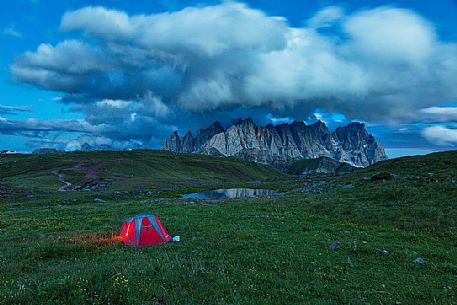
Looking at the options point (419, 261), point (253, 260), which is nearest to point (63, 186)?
point (253, 260)

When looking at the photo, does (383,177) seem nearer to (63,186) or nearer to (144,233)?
(144,233)

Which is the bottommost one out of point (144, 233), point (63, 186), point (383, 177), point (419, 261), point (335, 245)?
point (419, 261)

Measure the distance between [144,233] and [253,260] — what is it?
8339mm

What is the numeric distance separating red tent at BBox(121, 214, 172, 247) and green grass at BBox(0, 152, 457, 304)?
1168mm

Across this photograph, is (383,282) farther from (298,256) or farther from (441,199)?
(441,199)

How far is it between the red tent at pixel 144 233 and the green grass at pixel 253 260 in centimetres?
117

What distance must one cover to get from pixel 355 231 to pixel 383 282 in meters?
9.42

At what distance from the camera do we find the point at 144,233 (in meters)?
19.3

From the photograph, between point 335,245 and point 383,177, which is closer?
point 335,245

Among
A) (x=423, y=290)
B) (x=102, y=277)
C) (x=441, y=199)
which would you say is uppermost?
(x=441, y=199)

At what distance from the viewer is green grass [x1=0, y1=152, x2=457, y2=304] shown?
10500 millimetres

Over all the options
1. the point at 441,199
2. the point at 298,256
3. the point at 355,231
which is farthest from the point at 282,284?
the point at 441,199

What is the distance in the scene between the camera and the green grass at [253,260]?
10500 millimetres

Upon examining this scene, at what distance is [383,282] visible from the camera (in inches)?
487
